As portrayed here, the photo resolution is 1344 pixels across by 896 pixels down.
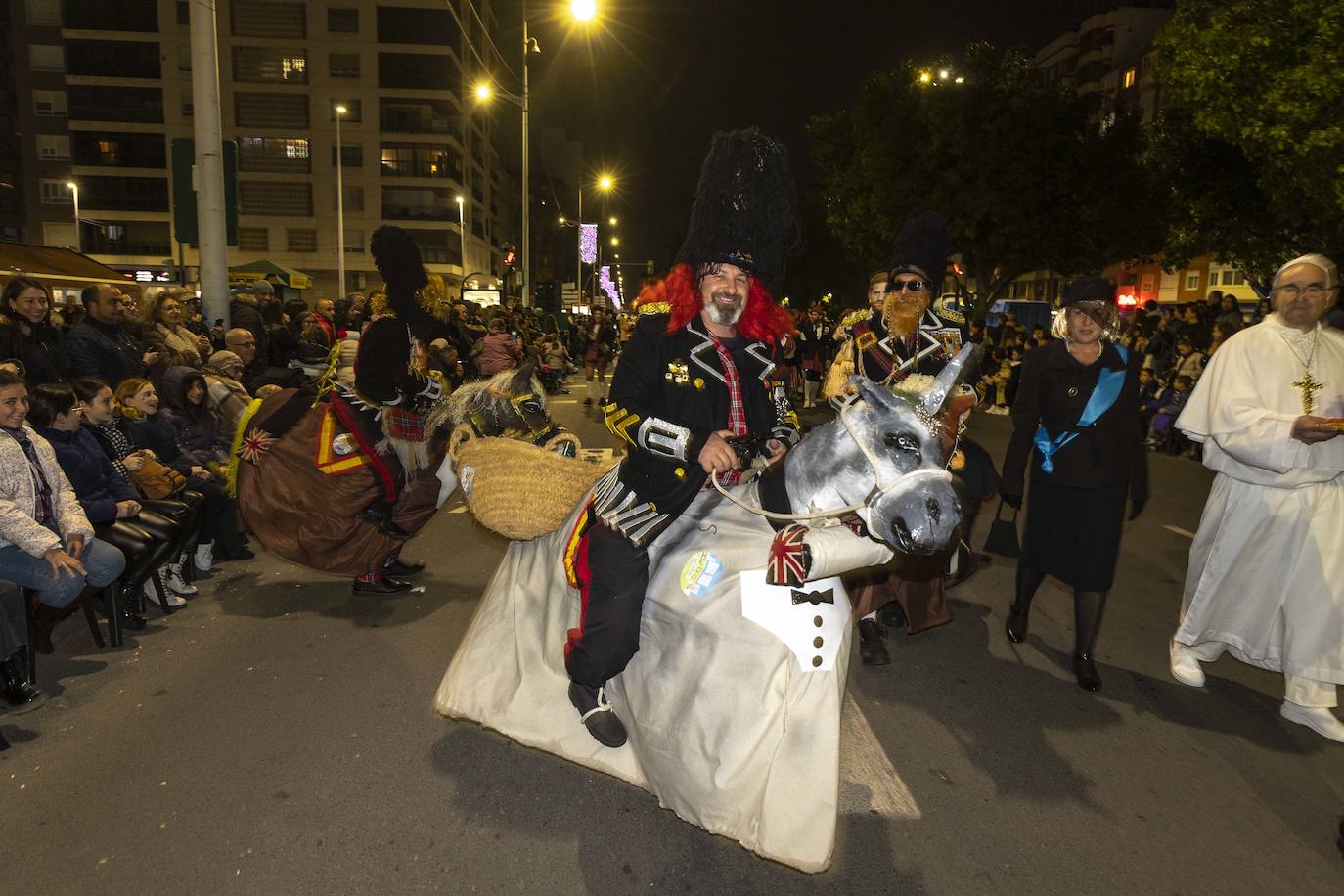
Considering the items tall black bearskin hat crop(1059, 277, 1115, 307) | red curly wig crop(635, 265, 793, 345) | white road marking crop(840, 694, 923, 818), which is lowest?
white road marking crop(840, 694, 923, 818)

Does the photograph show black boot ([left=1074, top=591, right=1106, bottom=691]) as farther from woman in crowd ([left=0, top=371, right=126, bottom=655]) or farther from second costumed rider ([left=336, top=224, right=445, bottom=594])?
woman in crowd ([left=0, top=371, right=126, bottom=655])

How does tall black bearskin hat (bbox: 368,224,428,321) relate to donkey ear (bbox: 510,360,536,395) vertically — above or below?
above

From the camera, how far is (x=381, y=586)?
21.8 ft

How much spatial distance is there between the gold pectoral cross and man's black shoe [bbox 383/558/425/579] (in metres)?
6.06

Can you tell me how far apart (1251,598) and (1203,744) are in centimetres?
95

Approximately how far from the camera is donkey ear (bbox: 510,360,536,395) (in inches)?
203

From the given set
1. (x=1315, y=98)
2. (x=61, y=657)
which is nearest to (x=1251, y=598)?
(x=61, y=657)

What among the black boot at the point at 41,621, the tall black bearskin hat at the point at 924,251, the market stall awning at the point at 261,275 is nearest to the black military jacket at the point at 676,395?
the tall black bearskin hat at the point at 924,251

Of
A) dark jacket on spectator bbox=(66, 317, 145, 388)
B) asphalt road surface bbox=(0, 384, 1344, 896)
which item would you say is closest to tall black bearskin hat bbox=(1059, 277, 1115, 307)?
asphalt road surface bbox=(0, 384, 1344, 896)

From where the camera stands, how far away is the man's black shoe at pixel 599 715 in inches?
139

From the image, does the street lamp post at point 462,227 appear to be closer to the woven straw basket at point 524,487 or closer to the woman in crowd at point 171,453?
the woman in crowd at point 171,453

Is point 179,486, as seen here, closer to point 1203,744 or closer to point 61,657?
point 61,657

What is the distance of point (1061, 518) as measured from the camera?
5188 millimetres

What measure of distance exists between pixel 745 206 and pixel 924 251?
2.36m
